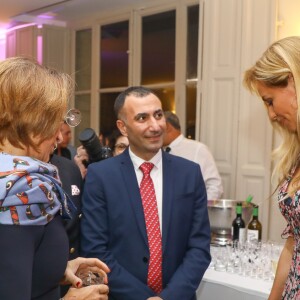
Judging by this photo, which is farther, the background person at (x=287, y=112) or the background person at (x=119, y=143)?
the background person at (x=119, y=143)

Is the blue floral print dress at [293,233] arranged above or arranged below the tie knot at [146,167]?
below

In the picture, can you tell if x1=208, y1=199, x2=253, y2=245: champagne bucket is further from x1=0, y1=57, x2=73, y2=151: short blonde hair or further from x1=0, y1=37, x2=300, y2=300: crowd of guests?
x1=0, y1=57, x2=73, y2=151: short blonde hair

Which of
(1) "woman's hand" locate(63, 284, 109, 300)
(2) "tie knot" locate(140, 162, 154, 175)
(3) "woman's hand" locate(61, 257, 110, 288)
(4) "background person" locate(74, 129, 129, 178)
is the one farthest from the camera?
(4) "background person" locate(74, 129, 129, 178)

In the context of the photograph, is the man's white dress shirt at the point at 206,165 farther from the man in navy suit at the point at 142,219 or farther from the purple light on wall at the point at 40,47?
the purple light on wall at the point at 40,47

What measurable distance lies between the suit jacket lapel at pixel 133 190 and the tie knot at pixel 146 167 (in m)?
0.04

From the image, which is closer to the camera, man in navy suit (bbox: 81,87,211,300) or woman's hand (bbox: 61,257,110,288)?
woman's hand (bbox: 61,257,110,288)

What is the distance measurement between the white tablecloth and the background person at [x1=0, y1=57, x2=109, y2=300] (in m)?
1.10

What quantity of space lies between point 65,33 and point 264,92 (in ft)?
20.6

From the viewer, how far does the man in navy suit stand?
5.84 feet

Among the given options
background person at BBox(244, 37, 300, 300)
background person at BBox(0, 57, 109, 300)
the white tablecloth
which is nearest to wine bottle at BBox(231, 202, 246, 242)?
the white tablecloth

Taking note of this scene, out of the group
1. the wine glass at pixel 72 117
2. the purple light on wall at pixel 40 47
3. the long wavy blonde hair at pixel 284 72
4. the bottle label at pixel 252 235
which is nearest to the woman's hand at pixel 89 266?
the wine glass at pixel 72 117

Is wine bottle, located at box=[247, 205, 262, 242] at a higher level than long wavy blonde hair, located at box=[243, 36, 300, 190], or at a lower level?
lower

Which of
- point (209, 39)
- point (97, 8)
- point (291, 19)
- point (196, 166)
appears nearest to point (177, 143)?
point (209, 39)

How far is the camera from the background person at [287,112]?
1.34 meters
